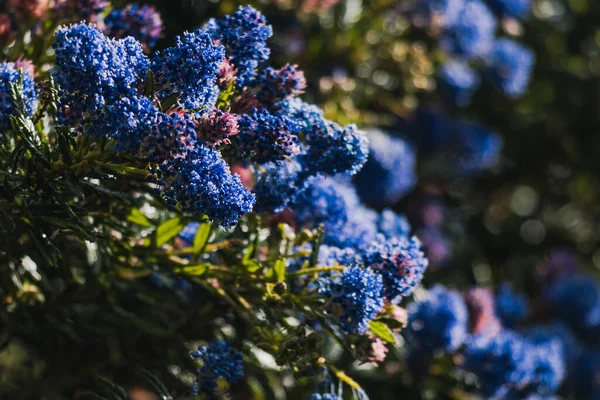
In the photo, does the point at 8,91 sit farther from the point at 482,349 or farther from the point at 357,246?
the point at 482,349

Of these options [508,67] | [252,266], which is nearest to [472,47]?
[508,67]

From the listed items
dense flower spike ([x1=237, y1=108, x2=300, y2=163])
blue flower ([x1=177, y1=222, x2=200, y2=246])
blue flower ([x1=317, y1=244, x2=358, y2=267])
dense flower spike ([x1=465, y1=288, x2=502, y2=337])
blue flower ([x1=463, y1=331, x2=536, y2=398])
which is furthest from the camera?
dense flower spike ([x1=465, y1=288, x2=502, y2=337])

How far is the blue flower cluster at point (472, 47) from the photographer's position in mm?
3029

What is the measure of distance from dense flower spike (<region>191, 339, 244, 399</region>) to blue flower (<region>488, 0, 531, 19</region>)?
2176 millimetres

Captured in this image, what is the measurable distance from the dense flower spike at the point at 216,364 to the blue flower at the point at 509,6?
2.18 m

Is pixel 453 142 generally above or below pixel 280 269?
above

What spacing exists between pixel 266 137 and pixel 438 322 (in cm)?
99

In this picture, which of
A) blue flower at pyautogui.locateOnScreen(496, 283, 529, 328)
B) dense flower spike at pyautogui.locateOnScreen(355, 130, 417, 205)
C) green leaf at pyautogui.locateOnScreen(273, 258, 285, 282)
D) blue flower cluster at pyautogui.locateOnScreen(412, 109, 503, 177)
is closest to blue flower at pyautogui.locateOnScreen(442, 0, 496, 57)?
blue flower cluster at pyautogui.locateOnScreen(412, 109, 503, 177)

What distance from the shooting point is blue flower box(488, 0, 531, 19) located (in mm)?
3279

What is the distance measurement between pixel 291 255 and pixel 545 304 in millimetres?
1714

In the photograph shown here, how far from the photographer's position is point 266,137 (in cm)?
150

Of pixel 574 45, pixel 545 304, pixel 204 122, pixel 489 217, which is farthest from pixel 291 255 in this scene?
pixel 574 45

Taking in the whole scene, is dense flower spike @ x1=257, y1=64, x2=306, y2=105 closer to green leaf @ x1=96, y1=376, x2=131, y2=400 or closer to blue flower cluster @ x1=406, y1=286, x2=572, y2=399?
green leaf @ x1=96, y1=376, x2=131, y2=400

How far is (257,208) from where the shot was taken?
1.69m
